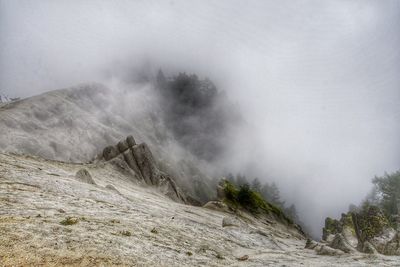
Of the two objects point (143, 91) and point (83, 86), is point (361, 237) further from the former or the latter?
point (143, 91)

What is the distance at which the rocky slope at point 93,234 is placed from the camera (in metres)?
15.7

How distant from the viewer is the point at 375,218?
166 feet

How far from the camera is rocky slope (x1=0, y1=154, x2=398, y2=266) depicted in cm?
1571

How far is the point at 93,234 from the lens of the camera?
62.2ft

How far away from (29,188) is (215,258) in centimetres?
1703

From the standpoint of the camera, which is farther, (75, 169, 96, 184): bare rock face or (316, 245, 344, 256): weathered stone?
(75, 169, 96, 184): bare rock face

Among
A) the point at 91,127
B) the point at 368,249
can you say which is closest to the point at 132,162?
the point at 91,127

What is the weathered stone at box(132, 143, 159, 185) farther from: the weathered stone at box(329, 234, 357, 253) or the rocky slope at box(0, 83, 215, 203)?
the weathered stone at box(329, 234, 357, 253)

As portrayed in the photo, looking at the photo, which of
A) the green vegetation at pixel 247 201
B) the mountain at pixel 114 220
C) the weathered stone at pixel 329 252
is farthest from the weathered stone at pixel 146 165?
the weathered stone at pixel 329 252

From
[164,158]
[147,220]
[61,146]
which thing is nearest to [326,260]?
[147,220]

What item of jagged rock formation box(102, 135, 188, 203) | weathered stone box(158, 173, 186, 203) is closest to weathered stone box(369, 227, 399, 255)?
jagged rock formation box(102, 135, 188, 203)

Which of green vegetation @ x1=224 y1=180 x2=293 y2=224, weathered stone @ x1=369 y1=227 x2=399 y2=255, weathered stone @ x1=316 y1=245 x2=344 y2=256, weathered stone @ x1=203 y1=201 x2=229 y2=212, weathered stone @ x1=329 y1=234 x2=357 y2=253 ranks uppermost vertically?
green vegetation @ x1=224 y1=180 x2=293 y2=224

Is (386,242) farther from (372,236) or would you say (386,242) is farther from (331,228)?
(331,228)

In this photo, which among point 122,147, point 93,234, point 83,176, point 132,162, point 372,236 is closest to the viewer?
point 93,234
